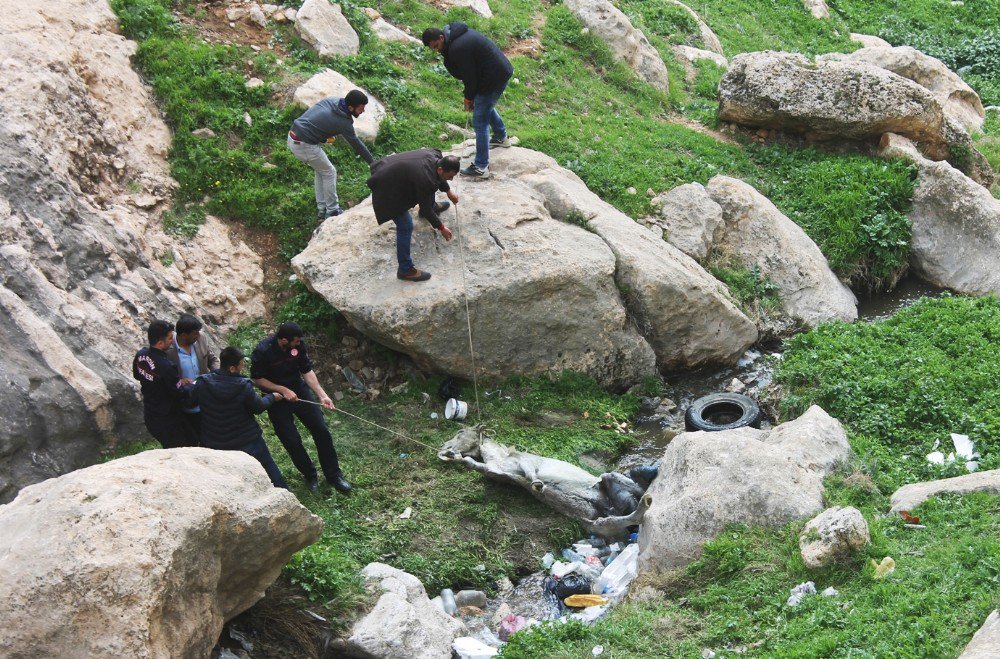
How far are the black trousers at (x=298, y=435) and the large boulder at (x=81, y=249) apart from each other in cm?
168

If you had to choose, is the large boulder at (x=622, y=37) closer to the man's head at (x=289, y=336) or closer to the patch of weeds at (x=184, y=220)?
the patch of weeds at (x=184, y=220)

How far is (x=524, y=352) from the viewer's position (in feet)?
36.7

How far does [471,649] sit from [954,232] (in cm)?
1057

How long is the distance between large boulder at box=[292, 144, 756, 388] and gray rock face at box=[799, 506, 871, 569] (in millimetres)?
4496

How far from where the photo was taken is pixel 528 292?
11.0 meters

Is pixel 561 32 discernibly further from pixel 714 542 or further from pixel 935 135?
pixel 714 542

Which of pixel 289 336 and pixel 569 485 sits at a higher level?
pixel 289 336

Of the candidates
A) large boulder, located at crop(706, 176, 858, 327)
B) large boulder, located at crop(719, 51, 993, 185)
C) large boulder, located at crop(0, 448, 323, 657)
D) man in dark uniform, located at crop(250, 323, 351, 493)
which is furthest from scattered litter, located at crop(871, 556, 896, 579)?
large boulder, located at crop(719, 51, 993, 185)

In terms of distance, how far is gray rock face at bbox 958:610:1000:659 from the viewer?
17.8ft

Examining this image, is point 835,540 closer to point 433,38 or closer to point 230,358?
point 230,358

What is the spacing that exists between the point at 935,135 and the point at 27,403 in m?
14.2

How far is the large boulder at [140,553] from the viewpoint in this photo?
5223 millimetres

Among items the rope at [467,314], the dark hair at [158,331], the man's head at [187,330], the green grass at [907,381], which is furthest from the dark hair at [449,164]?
the green grass at [907,381]

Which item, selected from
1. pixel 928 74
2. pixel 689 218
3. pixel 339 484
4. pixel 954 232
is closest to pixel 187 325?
pixel 339 484
